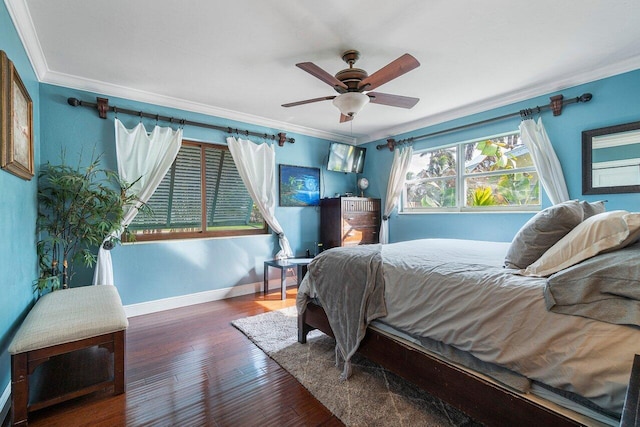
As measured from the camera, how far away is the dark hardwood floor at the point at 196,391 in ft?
5.10

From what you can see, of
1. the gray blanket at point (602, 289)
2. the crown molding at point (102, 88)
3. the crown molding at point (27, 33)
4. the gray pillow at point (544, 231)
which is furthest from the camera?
the crown molding at point (102, 88)

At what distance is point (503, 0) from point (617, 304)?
73.4 inches

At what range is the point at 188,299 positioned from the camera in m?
3.47

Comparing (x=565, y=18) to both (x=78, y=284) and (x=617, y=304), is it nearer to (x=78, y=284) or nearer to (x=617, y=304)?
(x=617, y=304)

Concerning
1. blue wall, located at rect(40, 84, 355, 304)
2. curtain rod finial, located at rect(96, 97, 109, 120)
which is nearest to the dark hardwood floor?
blue wall, located at rect(40, 84, 355, 304)

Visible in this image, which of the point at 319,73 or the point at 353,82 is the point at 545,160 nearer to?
the point at 353,82

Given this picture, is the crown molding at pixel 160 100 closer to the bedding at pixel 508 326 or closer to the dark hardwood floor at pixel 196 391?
the dark hardwood floor at pixel 196 391

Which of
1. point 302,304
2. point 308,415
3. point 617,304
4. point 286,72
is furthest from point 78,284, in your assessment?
point 617,304

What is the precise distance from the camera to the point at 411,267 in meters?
1.70

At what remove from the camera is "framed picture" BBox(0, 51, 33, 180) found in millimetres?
1562

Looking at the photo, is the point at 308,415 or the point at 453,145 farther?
the point at 453,145

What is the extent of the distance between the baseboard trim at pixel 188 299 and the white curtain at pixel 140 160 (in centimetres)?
49

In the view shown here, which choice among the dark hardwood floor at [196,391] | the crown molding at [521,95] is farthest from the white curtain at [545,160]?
the dark hardwood floor at [196,391]

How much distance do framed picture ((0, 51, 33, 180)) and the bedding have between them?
2.39m
